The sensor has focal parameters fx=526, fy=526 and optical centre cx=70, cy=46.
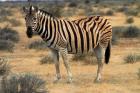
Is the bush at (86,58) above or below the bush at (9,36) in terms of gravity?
above

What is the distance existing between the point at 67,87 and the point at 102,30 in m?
2.42

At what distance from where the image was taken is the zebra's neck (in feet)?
48.4

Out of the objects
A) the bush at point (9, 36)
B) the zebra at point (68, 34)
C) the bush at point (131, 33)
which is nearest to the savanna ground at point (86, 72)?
the zebra at point (68, 34)

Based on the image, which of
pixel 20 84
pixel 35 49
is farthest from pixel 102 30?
pixel 35 49

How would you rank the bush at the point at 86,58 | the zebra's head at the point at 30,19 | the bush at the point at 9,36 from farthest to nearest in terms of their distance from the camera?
the bush at the point at 9,36
the bush at the point at 86,58
the zebra's head at the point at 30,19

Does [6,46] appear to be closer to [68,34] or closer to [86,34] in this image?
[86,34]

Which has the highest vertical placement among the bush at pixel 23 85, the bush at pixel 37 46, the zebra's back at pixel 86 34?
the zebra's back at pixel 86 34

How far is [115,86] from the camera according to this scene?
1416cm

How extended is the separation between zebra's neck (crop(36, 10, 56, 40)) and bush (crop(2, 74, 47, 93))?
2.85m

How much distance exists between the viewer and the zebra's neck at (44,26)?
14758 mm

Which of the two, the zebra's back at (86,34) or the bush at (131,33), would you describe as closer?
the zebra's back at (86,34)

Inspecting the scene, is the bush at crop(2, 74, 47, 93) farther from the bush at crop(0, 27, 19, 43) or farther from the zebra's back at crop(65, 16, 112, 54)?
the bush at crop(0, 27, 19, 43)

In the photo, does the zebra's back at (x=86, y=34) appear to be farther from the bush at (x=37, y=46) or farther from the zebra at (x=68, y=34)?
the bush at (x=37, y=46)

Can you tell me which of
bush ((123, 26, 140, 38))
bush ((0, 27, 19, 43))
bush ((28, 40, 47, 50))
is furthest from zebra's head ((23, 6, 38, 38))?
bush ((123, 26, 140, 38))
